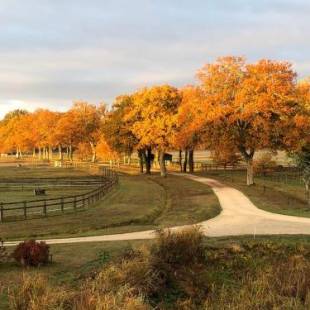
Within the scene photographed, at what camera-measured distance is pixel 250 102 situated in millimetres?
54531

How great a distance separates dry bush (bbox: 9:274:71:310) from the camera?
11.9 m

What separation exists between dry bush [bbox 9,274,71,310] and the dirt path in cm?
887

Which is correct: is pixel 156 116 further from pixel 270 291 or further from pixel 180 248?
pixel 270 291

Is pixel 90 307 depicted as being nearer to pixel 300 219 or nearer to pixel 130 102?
pixel 300 219

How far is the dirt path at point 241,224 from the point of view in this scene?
83.5 feet

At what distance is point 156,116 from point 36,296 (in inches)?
2440

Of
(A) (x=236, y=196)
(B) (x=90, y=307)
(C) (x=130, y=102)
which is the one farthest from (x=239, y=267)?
(C) (x=130, y=102)

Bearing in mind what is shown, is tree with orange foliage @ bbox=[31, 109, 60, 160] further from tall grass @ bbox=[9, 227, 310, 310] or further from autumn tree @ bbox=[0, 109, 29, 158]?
tall grass @ bbox=[9, 227, 310, 310]

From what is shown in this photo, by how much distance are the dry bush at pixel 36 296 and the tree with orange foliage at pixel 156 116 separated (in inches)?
2271

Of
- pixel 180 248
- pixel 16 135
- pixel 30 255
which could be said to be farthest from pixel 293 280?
pixel 16 135

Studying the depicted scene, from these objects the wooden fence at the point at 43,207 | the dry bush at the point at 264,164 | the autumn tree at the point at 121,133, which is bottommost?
the wooden fence at the point at 43,207

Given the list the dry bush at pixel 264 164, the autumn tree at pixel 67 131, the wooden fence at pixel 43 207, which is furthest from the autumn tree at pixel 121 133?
the autumn tree at pixel 67 131

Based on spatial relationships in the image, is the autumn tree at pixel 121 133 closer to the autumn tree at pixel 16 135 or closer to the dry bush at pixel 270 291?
the dry bush at pixel 270 291

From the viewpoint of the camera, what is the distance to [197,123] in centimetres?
5638
